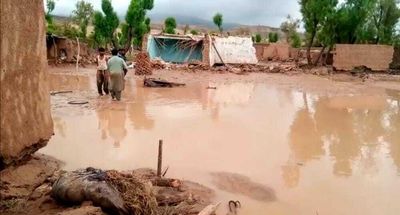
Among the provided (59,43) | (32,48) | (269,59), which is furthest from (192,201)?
(269,59)

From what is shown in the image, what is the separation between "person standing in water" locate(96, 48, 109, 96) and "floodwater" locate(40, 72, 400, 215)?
661 millimetres

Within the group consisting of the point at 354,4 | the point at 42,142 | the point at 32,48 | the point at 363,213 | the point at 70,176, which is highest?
the point at 354,4

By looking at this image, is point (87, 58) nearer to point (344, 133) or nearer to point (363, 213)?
point (344, 133)

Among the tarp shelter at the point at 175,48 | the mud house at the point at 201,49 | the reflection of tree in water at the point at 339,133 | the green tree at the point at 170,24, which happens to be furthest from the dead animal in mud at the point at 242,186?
the green tree at the point at 170,24

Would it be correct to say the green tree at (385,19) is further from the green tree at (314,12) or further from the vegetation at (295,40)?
the vegetation at (295,40)

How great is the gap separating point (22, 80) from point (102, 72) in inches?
388

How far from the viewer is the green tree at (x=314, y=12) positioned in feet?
95.3

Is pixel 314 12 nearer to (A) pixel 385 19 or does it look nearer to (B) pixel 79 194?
(A) pixel 385 19

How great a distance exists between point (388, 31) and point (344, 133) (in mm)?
28333

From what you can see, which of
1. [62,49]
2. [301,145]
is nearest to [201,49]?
[62,49]

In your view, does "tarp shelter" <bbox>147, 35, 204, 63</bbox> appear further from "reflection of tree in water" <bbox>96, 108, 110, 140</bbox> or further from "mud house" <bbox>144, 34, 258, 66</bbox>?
"reflection of tree in water" <bbox>96, 108, 110, 140</bbox>

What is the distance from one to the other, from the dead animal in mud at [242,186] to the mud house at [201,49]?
2129cm

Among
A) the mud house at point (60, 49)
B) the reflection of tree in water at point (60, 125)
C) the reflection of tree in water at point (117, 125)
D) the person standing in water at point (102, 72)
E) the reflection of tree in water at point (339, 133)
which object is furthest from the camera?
the mud house at point (60, 49)

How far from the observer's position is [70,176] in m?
4.36
